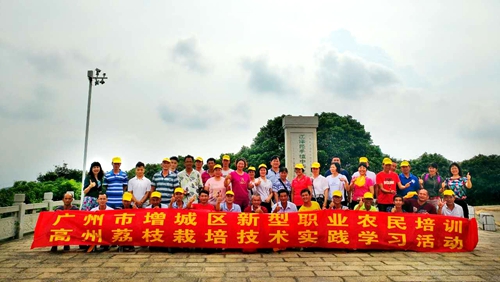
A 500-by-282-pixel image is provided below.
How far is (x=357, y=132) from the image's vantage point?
23.9m

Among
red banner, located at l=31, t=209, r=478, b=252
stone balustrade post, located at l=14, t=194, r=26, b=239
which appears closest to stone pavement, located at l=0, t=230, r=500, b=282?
red banner, located at l=31, t=209, r=478, b=252

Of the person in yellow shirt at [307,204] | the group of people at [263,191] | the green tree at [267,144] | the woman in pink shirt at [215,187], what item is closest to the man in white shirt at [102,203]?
the group of people at [263,191]

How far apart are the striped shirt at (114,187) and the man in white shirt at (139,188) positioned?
0.18 meters

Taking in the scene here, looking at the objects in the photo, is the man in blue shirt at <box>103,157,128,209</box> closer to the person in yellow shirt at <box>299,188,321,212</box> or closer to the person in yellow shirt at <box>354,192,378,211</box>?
the person in yellow shirt at <box>299,188,321,212</box>

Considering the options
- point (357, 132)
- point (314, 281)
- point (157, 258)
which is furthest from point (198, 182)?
point (357, 132)

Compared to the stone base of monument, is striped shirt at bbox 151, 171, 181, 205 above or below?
above

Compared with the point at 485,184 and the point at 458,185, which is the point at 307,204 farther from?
the point at 485,184

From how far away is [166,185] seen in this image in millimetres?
6641

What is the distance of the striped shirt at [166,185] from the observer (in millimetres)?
6609

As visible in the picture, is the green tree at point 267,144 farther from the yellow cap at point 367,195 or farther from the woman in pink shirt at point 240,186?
the yellow cap at point 367,195

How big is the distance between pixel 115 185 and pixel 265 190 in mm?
2858

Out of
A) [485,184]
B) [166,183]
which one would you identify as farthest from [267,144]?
[166,183]

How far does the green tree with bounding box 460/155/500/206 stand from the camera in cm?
2242

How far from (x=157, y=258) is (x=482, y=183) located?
2391 cm
